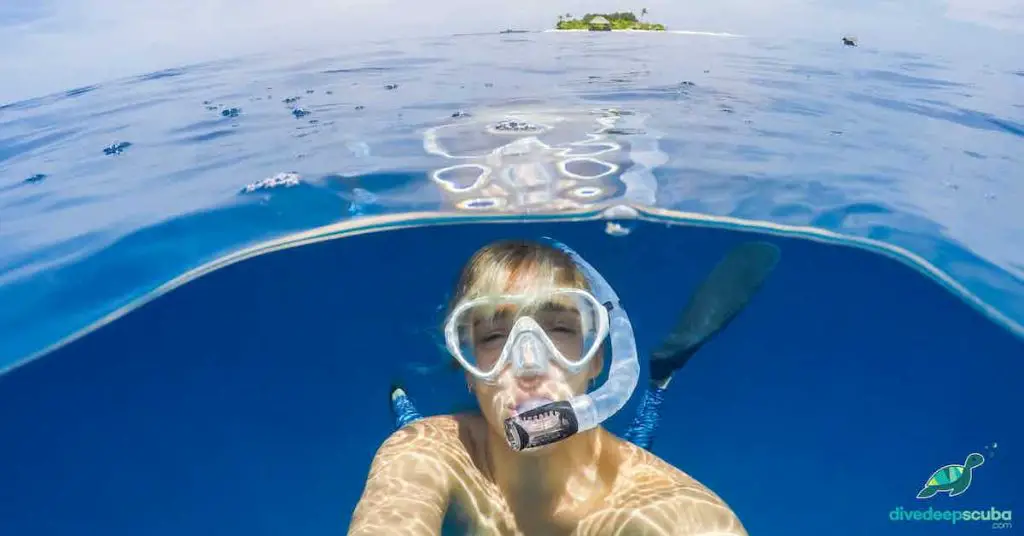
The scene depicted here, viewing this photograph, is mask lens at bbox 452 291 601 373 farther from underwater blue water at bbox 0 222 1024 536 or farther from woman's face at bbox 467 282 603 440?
underwater blue water at bbox 0 222 1024 536

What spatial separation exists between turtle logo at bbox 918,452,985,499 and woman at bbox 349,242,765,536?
535 centimetres

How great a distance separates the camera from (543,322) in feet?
10.8

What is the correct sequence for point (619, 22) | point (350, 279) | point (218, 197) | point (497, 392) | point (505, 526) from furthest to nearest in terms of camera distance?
1. point (619, 22)
2. point (350, 279)
3. point (218, 197)
4. point (505, 526)
5. point (497, 392)

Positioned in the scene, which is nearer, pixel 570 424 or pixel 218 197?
pixel 570 424

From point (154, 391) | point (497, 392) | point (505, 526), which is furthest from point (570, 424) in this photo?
point (154, 391)

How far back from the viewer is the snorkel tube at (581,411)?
105 inches

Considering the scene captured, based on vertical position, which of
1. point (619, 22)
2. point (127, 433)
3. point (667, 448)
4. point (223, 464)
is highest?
point (619, 22)

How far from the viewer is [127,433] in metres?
7.05

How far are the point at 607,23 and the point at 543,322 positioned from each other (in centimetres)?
1730

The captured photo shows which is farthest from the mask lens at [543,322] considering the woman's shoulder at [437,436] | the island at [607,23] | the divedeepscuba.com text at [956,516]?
the island at [607,23]

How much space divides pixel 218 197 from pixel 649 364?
5.40 meters

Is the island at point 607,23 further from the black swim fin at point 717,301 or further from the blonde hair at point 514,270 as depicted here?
the blonde hair at point 514,270

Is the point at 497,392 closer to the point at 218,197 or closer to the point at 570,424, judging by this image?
the point at 570,424

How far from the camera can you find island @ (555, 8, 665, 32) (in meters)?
18.3
